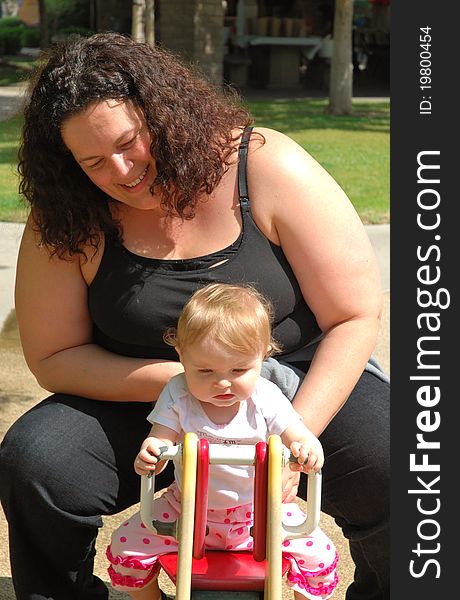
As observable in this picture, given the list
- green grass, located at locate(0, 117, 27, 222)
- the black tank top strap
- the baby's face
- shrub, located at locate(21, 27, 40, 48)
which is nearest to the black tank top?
the black tank top strap

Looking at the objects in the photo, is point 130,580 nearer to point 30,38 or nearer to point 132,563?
point 132,563

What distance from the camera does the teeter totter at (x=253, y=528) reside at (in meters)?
2.12

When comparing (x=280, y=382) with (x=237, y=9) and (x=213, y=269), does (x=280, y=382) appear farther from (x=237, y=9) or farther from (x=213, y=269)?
(x=237, y=9)

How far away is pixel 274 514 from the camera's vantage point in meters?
2.12

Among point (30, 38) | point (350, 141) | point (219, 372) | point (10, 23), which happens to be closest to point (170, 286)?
point (219, 372)

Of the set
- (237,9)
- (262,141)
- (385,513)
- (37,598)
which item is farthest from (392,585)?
(237,9)

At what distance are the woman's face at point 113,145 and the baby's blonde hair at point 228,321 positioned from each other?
0.38 metres

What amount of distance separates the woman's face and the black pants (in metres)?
0.57

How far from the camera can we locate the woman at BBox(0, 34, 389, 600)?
259 cm

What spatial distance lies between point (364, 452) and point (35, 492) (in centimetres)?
79

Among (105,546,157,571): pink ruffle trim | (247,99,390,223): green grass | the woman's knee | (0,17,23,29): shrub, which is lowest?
(247,99,390,223): green grass

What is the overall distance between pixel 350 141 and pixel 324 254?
1151cm

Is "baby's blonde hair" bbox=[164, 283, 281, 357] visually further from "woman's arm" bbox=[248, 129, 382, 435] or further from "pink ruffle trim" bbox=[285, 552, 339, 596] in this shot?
"pink ruffle trim" bbox=[285, 552, 339, 596]

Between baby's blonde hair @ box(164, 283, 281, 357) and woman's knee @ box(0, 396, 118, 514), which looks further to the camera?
woman's knee @ box(0, 396, 118, 514)
